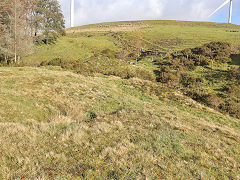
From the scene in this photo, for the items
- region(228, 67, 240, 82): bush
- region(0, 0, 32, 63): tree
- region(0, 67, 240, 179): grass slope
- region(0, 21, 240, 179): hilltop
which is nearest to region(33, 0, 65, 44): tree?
region(0, 0, 32, 63): tree

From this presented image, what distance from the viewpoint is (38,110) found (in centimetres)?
970

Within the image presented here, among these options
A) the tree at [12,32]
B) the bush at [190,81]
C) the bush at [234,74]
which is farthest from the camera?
the tree at [12,32]

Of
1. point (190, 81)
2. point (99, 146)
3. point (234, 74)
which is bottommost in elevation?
point (99, 146)

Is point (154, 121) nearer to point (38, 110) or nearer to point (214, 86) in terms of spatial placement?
point (38, 110)

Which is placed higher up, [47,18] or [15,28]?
[47,18]

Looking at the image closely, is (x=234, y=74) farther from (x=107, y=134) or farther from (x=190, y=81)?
(x=107, y=134)

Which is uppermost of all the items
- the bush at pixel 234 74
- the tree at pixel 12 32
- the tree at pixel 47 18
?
the tree at pixel 47 18

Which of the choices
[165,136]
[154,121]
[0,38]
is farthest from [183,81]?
[0,38]

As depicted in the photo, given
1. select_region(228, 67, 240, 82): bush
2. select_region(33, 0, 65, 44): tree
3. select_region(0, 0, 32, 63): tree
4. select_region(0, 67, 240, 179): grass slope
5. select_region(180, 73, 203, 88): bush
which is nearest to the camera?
select_region(0, 67, 240, 179): grass slope

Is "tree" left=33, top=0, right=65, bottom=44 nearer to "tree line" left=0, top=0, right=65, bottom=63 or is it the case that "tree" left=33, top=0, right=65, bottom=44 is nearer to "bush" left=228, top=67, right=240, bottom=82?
"tree line" left=0, top=0, right=65, bottom=63

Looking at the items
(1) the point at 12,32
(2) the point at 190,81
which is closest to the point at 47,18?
(1) the point at 12,32

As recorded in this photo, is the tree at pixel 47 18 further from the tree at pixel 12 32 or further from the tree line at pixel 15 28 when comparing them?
the tree at pixel 12 32

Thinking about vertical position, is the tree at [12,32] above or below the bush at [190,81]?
above

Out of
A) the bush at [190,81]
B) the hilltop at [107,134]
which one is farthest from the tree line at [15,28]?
the bush at [190,81]
